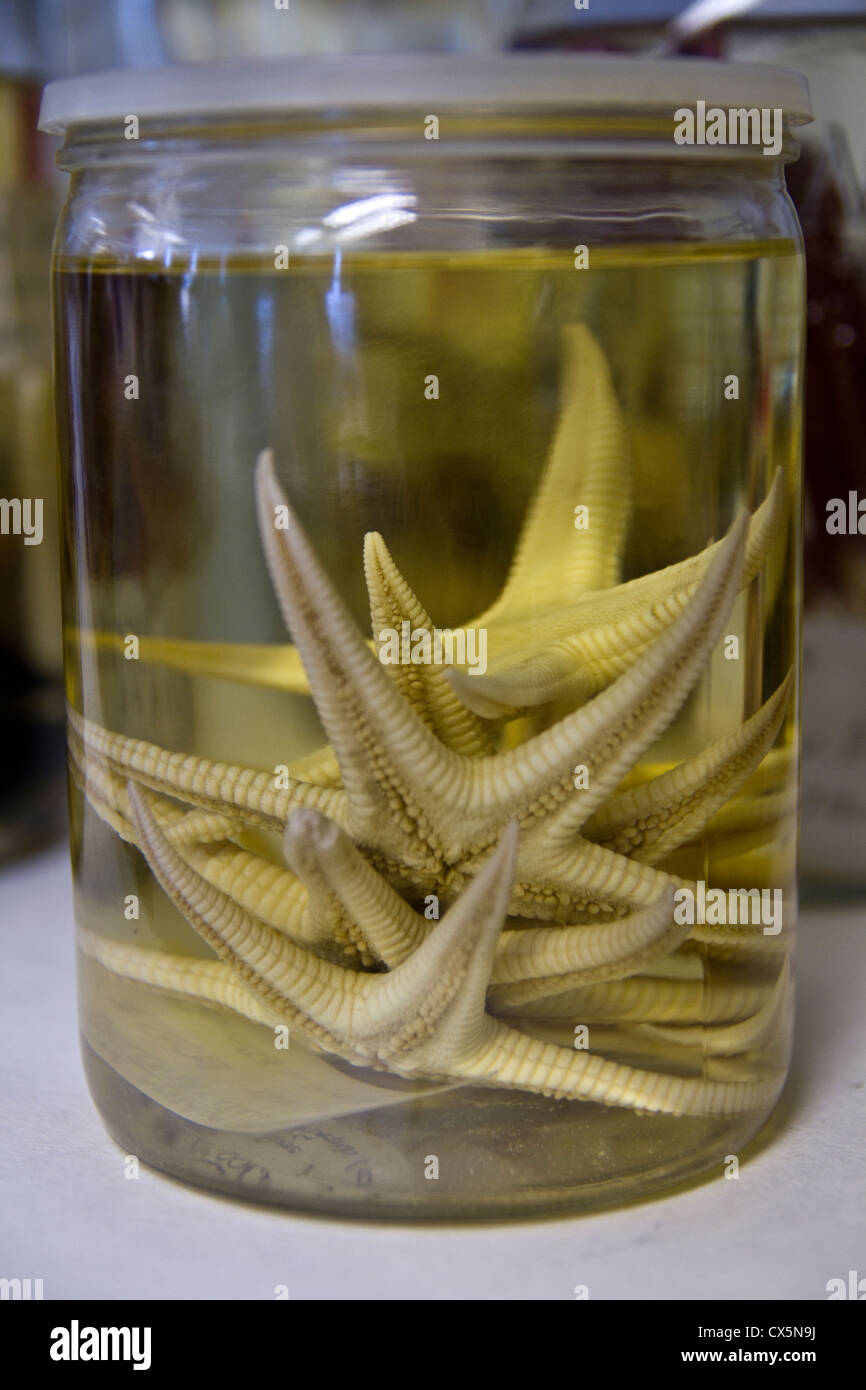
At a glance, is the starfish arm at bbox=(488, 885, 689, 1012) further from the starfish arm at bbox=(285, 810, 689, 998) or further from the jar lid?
the jar lid

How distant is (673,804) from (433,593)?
72 mm

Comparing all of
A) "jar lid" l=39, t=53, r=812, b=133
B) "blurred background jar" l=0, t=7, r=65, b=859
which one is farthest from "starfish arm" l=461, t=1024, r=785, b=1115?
"blurred background jar" l=0, t=7, r=65, b=859

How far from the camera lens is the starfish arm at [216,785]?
0.34m

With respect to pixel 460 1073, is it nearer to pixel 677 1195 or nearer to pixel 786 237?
pixel 677 1195

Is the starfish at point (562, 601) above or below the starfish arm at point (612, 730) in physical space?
above

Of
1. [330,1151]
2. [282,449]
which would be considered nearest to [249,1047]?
[330,1151]

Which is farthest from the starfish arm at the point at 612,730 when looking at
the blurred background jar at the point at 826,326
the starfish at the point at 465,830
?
the blurred background jar at the point at 826,326

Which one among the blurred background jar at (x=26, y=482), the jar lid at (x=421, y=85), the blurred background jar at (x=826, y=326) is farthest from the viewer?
the blurred background jar at (x=26, y=482)

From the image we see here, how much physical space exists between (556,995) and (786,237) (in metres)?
0.18

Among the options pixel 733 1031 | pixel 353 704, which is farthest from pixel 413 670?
pixel 733 1031

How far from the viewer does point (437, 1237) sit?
35 cm

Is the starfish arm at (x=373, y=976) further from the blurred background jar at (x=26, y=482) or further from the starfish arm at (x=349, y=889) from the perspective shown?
the blurred background jar at (x=26, y=482)

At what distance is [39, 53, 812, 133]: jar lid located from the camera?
0.99 ft

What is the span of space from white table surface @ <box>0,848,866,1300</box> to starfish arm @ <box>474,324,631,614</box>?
14 cm
